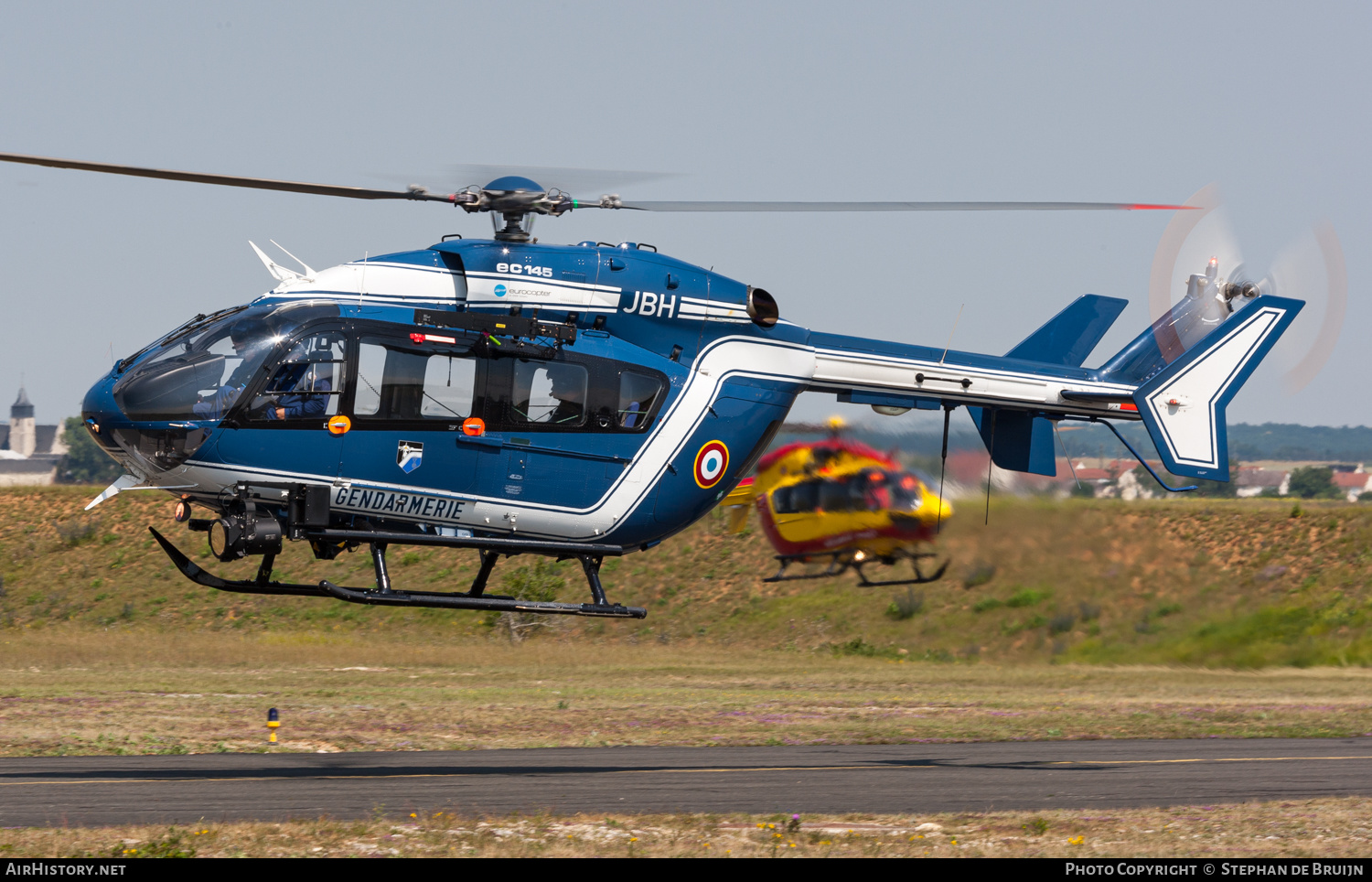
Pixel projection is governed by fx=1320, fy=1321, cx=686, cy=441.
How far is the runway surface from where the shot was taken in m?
16.1

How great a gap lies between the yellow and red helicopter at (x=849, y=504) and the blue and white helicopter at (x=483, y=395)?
9.69ft

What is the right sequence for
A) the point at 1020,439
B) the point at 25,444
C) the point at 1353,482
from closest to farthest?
the point at 1020,439, the point at 1353,482, the point at 25,444

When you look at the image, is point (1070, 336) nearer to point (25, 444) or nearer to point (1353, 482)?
point (1353, 482)

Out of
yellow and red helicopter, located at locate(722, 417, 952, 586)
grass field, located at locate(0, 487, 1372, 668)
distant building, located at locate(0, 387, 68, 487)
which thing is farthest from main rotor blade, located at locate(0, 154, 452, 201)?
distant building, located at locate(0, 387, 68, 487)

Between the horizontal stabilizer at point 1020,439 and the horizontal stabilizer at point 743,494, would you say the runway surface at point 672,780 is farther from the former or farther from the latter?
the horizontal stabilizer at point 1020,439

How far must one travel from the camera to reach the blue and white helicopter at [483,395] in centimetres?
1445

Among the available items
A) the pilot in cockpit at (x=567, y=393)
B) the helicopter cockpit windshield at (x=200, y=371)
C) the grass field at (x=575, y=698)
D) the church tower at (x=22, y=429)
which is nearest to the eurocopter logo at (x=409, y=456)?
the pilot in cockpit at (x=567, y=393)

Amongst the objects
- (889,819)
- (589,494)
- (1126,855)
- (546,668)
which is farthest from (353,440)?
(546,668)

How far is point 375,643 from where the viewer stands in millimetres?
45938

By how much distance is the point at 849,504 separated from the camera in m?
22.5

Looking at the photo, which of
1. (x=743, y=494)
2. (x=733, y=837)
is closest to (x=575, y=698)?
(x=743, y=494)

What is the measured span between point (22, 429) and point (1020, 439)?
165033 millimetres

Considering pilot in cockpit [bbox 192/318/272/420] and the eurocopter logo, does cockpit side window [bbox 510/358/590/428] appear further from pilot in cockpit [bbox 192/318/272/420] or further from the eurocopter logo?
pilot in cockpit [bbox 192/318/272/420]
